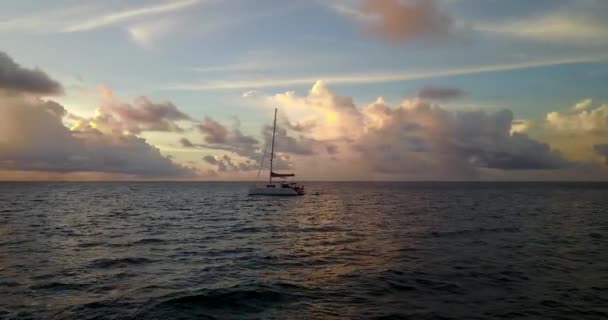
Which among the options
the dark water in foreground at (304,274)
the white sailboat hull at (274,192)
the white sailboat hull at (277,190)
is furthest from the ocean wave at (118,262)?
the white sailboat hull at (274,192)

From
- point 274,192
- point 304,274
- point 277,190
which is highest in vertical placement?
point 277,190

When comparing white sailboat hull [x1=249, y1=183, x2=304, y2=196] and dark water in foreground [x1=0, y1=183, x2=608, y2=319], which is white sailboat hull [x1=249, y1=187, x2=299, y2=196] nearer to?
white sailboat hull [x1=249, y1=183, x2=304, y2=196]

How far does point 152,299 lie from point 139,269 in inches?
272

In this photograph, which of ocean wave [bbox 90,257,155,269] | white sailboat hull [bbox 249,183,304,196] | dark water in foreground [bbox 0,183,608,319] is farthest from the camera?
white sailboat hull [bbox 249,183,304,196]

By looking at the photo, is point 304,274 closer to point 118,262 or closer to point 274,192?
point 118,262

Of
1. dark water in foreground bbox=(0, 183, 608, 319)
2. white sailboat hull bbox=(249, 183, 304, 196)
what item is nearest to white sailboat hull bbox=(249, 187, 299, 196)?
white sailboat hull bbox=(249, 183, 304, 196)

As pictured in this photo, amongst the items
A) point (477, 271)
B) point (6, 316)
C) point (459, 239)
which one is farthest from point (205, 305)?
point (459, 239)

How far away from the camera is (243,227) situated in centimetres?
4634

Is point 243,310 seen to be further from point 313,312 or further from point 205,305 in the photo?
point 313,312

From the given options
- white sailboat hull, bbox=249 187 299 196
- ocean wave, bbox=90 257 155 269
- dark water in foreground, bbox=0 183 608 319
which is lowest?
ocean wave, bbox=90 257 155 269

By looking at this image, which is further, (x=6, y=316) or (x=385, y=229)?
(x=385, y=229)

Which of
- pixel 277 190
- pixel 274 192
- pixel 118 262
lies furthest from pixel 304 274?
pixel 274 192

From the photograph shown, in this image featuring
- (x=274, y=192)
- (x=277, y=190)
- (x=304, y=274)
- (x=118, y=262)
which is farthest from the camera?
(x=274, y=192)

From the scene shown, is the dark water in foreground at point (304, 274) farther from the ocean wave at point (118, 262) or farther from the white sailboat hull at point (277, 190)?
the white sailboat hull at point (277, 190)
